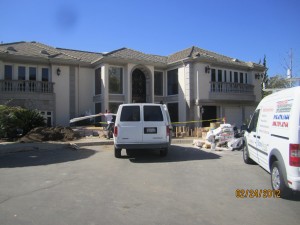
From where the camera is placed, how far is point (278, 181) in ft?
19.0

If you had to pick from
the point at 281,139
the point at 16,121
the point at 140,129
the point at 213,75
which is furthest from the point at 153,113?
the point at 213,75

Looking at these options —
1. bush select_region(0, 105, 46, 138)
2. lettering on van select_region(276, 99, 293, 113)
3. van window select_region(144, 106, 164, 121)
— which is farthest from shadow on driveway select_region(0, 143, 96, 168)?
lettering on van select_region(276, 99, 293, 113)

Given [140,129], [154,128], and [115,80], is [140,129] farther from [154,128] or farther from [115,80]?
[115,80]

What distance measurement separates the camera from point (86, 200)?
5574 millimetres

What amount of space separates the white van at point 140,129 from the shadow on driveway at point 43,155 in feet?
6.69

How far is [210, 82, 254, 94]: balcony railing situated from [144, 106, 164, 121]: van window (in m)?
12.2

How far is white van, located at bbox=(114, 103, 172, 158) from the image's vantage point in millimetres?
10234

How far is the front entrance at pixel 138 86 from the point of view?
74.5 ft

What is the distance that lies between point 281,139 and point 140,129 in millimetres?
5509

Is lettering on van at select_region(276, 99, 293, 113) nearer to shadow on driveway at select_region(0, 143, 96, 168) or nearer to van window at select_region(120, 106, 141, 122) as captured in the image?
van window at select_region(120, 106, 141, 122)

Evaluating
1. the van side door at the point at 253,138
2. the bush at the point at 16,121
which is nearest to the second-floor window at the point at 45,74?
the bush at the point at 16,121

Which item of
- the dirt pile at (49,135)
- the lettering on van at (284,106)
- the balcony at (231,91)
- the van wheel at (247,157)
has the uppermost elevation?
the balcony at (231,91)

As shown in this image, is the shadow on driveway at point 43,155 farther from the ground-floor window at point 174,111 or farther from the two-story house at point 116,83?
the ground-floor window at point 174,111

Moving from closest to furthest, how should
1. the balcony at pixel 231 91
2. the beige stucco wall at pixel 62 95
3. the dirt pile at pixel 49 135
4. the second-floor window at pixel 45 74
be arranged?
the dirt pile at pixel 49 135
the second-floor window at pixel 45 74
the beige stucco wall at pixel 62 95
the balcony at pixel 231 91
